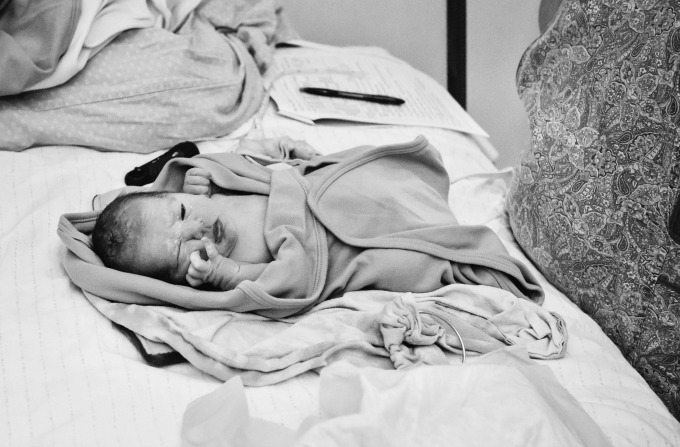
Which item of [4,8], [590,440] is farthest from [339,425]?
[4,8]

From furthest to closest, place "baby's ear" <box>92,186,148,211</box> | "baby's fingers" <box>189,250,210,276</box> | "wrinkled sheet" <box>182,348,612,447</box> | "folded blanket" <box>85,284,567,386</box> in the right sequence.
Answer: "baby's ear" <box>92,186,148,211</box> < "baby's fingers" <box>189,250,210,276</box> < "folded blanket" <box>85,284,567,386</box> < "wrinkled sheet" <box>182,348,612,447</box>

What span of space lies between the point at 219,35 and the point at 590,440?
130 cm

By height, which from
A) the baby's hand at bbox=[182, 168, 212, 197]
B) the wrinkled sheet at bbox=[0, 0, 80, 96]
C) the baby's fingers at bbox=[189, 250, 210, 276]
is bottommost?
the baby's fingers at bbox=[189, 250, 210, 276]

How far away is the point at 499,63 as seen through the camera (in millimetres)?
2332

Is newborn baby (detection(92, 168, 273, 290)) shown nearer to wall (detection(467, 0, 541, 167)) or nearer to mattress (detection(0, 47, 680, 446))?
mattress (detection(0, 47, 680, 446))

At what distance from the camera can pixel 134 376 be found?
101cm

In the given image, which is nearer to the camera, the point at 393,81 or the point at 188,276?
the point at 188,276

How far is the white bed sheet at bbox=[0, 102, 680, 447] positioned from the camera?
37.1 inches

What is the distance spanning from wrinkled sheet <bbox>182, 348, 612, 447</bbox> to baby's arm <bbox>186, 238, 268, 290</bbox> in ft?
0.86

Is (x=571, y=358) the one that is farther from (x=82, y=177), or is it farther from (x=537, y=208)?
(x=82, y=177)

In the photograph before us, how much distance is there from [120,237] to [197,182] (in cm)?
22

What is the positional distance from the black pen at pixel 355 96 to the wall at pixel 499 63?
61 centimetres

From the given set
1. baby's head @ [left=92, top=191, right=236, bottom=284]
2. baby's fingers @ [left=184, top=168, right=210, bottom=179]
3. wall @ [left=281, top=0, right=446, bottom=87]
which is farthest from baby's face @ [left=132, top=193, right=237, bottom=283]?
wall @ [left=281, top=0, right=446, bottom=87]

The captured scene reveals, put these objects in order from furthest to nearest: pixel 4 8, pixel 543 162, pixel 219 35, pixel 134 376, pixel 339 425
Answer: pixel 219 35 < pixel 4 8 < pixel 543 162 < pixel 134 376 < pixel 339 425
